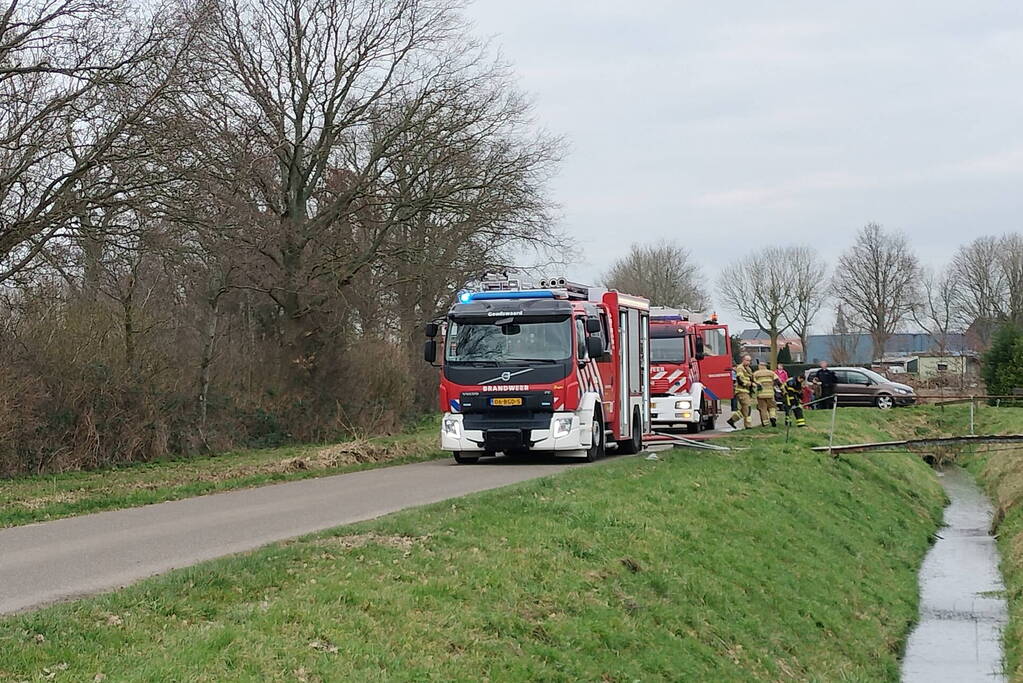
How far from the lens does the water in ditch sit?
15172 millimetres

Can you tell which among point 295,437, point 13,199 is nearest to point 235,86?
point 295,437

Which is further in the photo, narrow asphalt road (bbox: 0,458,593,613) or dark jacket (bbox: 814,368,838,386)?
dark jacket (bbox: 814,368,838,386)

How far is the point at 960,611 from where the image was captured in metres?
18.3

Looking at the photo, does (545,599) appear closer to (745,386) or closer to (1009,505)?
(1009,505)

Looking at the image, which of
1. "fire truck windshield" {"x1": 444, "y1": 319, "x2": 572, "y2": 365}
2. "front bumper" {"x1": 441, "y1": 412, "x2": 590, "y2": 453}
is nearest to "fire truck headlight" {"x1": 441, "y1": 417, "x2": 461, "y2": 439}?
"front bumper" {"x1": 441, "y1": 412, "x2": 590, "y2": 453}

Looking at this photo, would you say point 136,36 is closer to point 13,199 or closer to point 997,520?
point 13,199

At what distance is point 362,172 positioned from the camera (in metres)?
31.6

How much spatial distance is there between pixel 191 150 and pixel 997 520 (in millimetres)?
17837

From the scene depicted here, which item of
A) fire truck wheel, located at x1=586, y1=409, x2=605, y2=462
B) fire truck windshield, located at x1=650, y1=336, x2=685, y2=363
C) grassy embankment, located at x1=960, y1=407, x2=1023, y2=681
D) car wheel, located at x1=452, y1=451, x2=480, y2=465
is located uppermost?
fire truck windshield, located at x1=650, y1=336, x2=685, y2=363

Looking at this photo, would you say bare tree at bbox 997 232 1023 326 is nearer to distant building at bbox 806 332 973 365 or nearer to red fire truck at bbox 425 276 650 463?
distant building at bbox 806 332 973 365

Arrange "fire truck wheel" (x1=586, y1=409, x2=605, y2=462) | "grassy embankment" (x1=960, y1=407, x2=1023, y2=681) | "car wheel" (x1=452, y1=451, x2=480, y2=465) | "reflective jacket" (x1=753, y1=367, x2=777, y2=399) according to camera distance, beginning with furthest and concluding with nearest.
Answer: "reflective jacket" (x1=753, y1=367, x2=777, y2=399)
"car wheel" (x1=452, y1=451, x2=480, y2=465)
"fire truck wheel" (x1=586, y1=409, x2=605, y2=462)
"grassy embankment" (x1=960, y1=407, x2=1023, y2=681)

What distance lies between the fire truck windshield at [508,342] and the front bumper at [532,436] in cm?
106

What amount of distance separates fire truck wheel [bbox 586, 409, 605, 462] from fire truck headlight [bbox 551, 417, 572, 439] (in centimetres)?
68

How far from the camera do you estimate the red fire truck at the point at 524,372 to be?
833 inches
